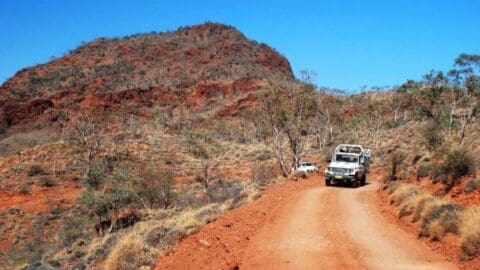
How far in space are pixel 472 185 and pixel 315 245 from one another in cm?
720

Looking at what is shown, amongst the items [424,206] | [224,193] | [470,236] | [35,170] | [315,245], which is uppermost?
[424,206]

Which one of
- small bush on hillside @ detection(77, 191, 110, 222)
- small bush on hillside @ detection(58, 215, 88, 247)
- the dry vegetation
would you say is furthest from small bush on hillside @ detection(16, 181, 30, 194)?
small bush on hillside @ detection(77, 191, 110, 222)

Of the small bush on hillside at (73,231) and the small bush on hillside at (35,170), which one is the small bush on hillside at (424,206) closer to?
the small bush on hillside at (73,231)

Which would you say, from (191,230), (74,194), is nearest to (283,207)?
(191,230)

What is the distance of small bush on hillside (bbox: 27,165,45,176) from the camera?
5659 cm

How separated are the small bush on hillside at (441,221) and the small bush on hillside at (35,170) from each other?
49.8 meters

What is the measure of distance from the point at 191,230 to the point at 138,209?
22.9 m

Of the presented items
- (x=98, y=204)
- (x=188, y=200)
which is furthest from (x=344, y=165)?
(x=98, y=204)

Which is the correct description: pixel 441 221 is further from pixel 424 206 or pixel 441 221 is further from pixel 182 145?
pixel 182 145

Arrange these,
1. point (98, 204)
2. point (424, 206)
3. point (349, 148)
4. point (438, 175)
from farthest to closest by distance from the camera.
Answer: point (98, 204), point (349, 148), point (438, 175), point (424, 206)

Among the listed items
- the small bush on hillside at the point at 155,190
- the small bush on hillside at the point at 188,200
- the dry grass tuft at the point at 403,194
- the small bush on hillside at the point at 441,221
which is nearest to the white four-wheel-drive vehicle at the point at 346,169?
the dry grass tuft at the point at 403,194

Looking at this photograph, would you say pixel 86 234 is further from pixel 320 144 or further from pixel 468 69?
pixel 320 144

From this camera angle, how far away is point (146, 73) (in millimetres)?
140875

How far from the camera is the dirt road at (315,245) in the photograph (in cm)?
1134
